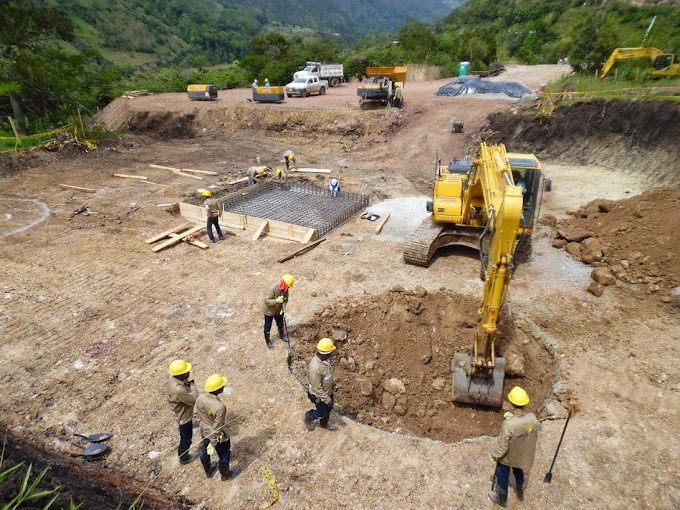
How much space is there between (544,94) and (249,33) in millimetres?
120441

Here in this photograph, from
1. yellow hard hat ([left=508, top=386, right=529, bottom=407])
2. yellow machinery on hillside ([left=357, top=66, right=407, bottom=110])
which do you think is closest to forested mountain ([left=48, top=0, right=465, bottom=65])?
yellow machinery on hillside ([left=357, top=66, right=407, bottom=110])

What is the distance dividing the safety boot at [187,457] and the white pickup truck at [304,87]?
87.7 feet

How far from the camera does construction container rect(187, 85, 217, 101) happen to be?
2714 cm

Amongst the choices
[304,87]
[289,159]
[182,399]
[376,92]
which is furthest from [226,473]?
[304,87]

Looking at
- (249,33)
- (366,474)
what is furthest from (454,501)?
(249,33)

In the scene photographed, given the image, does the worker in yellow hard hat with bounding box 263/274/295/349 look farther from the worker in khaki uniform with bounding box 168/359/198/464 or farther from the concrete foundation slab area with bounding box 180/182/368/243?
the concrete foundation slab area with bounding box 180/182/368/243

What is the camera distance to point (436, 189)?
9.75 metres

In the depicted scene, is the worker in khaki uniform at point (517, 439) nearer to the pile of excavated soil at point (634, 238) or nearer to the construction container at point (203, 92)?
the pile of excavated soil at point (634, 238)

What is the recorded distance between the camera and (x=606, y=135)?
16.0m

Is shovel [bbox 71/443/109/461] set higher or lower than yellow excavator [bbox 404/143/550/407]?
lower

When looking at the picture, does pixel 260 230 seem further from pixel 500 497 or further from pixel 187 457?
pixel 500 497

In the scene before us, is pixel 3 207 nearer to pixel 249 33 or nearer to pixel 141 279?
pixel 141 279

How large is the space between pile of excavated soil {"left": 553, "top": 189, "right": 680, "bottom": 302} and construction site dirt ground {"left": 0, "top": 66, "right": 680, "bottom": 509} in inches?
Answer: 3.3

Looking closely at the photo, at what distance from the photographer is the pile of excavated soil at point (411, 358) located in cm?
643
